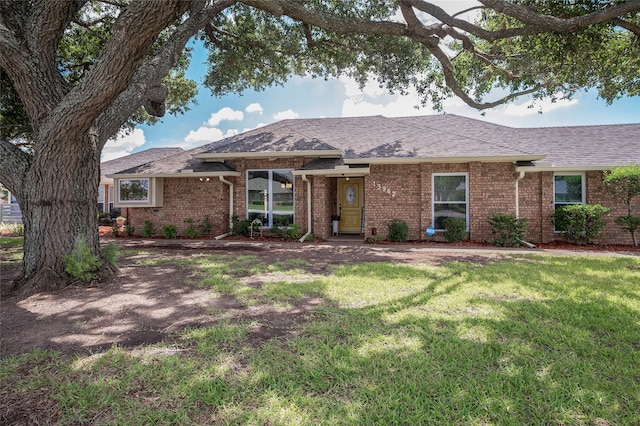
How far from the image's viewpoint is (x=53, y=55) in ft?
17.1

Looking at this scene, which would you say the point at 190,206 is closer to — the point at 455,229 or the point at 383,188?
the point at 383,188

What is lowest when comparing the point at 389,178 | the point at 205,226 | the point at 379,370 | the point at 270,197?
the point at 379,370

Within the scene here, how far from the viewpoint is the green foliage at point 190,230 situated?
1187 cm

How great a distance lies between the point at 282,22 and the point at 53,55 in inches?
268

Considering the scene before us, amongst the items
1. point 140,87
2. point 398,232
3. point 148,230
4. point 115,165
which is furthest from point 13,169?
point 115,165

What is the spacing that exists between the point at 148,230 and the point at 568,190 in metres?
16.2

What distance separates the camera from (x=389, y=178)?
11.1 metres

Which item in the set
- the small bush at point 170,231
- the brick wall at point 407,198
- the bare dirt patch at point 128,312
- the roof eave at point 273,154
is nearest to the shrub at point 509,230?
the brick wall at point 407,198

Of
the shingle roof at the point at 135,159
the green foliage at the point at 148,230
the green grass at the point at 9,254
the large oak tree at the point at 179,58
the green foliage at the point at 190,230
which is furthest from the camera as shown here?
the shingle roof at the point at 135,159

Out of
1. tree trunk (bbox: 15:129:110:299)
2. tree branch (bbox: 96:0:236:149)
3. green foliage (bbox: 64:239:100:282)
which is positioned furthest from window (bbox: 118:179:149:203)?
green foliage (bbox: 64:239:100:282)

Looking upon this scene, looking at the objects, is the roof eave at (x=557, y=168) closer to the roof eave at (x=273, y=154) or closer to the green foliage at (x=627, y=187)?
the green foliage at (x=627, y=187)

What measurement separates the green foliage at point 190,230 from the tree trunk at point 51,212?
682 centimetres

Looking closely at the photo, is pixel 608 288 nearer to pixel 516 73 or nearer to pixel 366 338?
pixel 366 338

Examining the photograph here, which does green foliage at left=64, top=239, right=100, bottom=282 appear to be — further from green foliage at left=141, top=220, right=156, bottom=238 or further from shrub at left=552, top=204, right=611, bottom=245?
shrub at left=552, top=204, right=611, bottom=245
